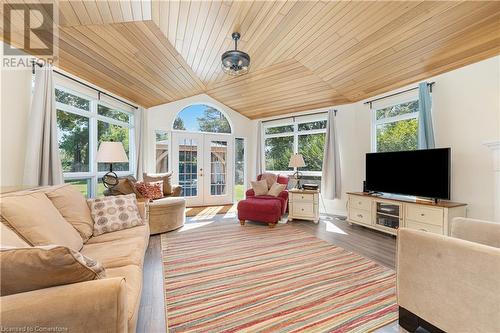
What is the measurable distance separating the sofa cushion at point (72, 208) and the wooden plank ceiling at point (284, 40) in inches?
66.1

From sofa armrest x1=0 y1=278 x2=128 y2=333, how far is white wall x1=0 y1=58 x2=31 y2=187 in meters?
2.35

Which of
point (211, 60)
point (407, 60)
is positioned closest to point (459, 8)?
point (407, 60)

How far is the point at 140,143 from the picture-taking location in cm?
489

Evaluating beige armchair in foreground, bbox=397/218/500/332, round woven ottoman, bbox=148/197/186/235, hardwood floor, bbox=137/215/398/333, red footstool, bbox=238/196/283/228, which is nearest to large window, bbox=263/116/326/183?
hardwood floor, bbox=137/215/398/333

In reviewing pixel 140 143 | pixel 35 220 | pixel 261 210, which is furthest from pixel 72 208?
→ pixel 140 143

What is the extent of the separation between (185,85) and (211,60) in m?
1.26

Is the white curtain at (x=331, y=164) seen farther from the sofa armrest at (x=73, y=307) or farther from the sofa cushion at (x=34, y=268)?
the sofa cushion at (x=34, y=268)

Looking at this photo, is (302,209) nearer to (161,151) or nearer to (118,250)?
(118,250)

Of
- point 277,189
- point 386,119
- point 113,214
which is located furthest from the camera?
point 277,189

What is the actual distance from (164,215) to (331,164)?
3381mm

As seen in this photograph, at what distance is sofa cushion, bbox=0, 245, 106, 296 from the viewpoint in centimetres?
80

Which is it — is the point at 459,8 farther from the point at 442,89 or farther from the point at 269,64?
the point at 269,64

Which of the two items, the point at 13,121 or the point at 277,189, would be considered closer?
the point at 13,121

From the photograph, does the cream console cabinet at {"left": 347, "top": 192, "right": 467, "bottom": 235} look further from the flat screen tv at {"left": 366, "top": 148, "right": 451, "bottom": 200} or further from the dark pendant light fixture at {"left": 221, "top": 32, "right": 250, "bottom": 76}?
the dark pendant light fixture at {"left": 221, "top": 32, "right": 250, "bottom": 76}
